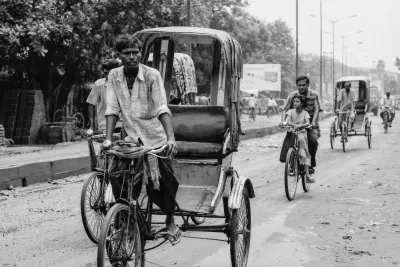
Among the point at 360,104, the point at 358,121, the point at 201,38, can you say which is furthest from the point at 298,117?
the point at 360,104

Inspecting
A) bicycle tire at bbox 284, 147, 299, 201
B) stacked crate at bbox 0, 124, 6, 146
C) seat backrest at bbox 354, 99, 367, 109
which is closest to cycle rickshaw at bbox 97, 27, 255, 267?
bicycle tire at bbox 284, 147, 299, 201

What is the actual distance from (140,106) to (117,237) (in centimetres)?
99

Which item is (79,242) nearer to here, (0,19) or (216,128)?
(216,128)

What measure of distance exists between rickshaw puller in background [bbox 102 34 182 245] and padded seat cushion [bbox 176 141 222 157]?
5.59ft

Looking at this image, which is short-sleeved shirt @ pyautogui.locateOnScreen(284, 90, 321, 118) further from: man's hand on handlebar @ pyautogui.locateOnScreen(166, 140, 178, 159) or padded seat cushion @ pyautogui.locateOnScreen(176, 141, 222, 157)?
man's hand on handlebar @ pyautogui.locateOnScreen(166, 140, 178, 159)

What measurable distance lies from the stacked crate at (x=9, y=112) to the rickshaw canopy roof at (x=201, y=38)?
13.8 m

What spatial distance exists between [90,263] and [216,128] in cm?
197

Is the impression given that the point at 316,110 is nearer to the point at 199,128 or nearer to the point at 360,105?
the point at 199,128

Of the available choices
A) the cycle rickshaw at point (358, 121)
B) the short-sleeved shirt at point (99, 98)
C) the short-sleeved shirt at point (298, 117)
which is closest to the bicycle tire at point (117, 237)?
the short-sleeved shirt at point (99, 98)

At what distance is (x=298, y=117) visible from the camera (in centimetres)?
994

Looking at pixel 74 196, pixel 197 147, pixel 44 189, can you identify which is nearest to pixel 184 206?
pixel 197 147

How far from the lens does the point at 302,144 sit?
9891 mm

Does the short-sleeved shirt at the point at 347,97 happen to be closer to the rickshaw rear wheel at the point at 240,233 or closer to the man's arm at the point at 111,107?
the rickshaw rear wheel at the point at 240,233

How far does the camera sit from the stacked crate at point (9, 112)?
19938 millimetres
